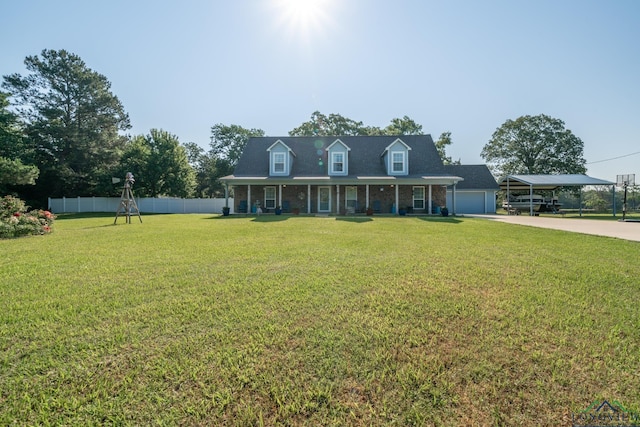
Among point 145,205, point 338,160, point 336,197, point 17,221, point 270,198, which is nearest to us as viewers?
point 17,221

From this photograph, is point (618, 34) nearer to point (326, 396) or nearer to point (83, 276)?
point (326, 396)

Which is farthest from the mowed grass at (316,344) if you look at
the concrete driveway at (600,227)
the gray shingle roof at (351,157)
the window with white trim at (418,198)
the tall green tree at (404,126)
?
the tall green tree at (404,126)

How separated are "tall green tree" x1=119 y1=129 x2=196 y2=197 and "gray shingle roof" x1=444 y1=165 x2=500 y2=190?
93.7ft

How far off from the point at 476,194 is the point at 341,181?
1447 cm

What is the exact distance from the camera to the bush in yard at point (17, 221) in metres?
8.37

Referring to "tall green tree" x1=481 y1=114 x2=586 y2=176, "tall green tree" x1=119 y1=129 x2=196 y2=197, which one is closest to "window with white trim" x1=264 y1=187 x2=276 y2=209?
"tall green tree" x1=119 y1=129 x2=196 y2=197

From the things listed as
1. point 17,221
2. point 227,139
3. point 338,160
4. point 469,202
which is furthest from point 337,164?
point 227,139

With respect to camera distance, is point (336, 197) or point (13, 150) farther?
point (13, 150)

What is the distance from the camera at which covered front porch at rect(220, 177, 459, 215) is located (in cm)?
1933

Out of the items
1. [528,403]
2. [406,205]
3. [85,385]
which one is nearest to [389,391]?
[528,403]

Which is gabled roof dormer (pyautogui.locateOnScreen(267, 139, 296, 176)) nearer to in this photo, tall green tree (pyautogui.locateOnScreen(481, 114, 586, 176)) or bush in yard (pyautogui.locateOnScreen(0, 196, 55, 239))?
bush in yard (pyautogui.locateOnScreen(0, 196, 55, 239))

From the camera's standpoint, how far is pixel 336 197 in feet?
66.2

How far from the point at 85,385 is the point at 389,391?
2.08 meters

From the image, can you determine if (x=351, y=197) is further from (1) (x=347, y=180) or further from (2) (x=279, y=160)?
(2) (x=279, y=160)
